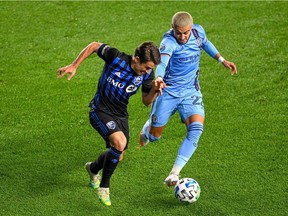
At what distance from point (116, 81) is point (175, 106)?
1.24 metres

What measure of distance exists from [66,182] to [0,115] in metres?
2.78

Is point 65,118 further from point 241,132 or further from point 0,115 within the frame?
point 241,132

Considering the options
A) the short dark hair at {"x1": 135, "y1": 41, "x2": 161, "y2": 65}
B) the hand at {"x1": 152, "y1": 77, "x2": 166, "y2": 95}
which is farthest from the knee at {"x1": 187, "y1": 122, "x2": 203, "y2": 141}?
the short dark hair at {"x1": 135, "y1": 41, "x2": 161, "y2": 65}

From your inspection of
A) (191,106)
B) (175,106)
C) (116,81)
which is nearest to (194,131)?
(191,106)

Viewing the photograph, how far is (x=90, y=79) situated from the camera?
1320 centimetres

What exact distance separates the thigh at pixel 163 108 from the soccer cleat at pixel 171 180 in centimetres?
104

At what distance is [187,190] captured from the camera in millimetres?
8633

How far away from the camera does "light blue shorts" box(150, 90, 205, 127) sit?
9453 millimetres

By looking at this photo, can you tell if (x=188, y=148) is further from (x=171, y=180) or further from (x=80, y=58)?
(x=80, y=58)

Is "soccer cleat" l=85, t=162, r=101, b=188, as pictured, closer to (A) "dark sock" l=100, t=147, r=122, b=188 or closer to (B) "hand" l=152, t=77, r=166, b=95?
(A) "dark sock" l=100, t=147, r=122, b=188

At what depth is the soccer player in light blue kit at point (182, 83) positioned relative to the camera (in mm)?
9078

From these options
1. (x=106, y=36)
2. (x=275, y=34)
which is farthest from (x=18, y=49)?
(x=275, y=34)

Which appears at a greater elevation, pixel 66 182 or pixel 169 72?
pixel 169 72

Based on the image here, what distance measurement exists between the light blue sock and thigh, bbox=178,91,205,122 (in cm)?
19
